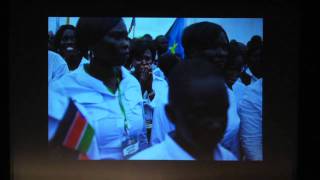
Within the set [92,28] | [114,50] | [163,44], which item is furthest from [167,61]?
[92,28]

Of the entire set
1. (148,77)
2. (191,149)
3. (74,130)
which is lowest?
(191,149)

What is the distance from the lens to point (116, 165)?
4109 mm

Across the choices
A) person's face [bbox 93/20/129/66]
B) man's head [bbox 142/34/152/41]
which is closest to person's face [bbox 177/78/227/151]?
man's head [bbox 142/34/152/41]

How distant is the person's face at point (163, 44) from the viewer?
13.2 feet

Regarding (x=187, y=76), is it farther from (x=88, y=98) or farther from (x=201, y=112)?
(x=88, y=98)

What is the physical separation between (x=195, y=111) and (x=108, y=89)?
0.79 m

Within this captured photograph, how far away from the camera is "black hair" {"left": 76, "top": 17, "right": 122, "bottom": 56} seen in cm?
404

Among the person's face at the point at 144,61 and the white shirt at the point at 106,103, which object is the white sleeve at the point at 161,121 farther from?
the person's face at the point at 144,61

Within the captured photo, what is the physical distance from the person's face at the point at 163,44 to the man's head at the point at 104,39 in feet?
0.95

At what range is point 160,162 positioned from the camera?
4129 mm

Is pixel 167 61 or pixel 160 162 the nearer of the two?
pixel 167 61
